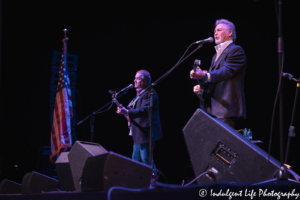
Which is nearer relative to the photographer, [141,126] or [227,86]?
[227,86]

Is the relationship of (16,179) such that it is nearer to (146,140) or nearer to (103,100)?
(103,100)

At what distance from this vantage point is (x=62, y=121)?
452 centimetres

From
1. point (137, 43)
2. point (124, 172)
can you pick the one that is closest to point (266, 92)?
point (137, 43)

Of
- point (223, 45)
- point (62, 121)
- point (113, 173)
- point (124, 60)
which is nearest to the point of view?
point (113, 173)

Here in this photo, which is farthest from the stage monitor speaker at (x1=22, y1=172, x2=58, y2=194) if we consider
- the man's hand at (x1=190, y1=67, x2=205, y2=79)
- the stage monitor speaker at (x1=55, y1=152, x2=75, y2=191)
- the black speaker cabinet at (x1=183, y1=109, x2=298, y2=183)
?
the man's hand at (x1=190, y1=67, x2=205, y2=79)

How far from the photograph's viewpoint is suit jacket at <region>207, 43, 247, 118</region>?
8.00ft

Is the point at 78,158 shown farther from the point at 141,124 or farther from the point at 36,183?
the point at 141,124

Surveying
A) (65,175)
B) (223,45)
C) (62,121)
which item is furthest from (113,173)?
(62,121)

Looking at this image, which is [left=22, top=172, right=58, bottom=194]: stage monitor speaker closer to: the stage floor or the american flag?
the stage floor

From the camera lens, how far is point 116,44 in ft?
19.9

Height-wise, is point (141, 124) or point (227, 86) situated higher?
point (227, 86)

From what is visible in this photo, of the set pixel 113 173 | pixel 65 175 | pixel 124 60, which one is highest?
pixel 124 60

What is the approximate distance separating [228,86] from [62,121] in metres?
2.83

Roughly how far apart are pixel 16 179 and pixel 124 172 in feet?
13.9
